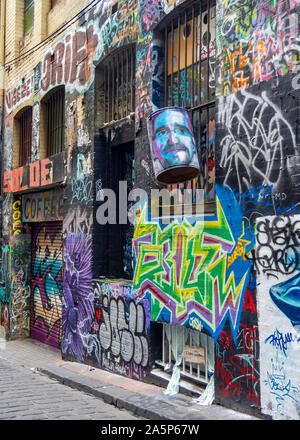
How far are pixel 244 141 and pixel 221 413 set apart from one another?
3.18 metres

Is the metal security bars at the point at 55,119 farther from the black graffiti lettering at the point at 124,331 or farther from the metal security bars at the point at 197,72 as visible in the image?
the black graffiti lettering at the point at 124,331

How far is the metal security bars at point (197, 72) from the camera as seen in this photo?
6750 millimetres

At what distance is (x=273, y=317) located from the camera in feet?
17.5

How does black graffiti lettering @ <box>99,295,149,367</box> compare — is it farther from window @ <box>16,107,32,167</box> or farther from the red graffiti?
window @ <box>16,107,32,167</box>

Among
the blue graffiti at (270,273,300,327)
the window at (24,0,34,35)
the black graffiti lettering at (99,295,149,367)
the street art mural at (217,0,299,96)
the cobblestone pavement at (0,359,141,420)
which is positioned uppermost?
the window at (24,0,34,35)

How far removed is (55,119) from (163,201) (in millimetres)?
4650

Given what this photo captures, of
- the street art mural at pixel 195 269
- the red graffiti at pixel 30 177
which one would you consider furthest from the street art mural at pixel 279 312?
the red graffiti at pixel 30 177

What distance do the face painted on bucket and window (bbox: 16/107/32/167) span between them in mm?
6605

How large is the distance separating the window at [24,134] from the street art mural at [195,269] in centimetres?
572

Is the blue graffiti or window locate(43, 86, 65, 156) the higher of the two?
window locate(43, 86, 65, 156)

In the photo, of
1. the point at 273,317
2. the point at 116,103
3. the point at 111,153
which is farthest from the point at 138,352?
the point at 116,103

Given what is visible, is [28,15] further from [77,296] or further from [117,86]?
[77,296]

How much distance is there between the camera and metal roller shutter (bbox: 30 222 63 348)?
35.4ft

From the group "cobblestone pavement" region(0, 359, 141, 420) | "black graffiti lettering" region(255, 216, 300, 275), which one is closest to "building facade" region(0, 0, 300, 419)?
"black graffiti lettering" region(255, 216, 300, 275)
